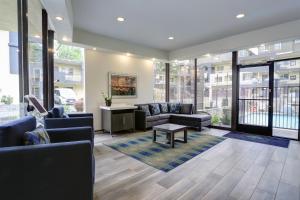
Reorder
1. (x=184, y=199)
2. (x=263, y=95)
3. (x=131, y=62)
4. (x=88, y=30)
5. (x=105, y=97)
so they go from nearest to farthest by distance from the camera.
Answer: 1. (x=184, y=199)
2. (x=88, y=30)
3. (x=263, y=95)
4. (x=105, y=97)
5. (x=131, y=62)

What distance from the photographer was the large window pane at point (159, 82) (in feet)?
22.2

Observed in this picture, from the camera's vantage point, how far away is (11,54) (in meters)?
2.06

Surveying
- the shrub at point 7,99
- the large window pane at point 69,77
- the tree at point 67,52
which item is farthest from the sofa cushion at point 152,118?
the shrub at point 7,99

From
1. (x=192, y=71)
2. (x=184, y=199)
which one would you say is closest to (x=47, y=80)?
(x=184, y=199)

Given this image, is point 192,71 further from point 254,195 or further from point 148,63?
point 254,195

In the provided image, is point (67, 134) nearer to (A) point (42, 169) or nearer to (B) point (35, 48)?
(A) point (42, 169)

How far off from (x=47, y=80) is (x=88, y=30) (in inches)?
68.4

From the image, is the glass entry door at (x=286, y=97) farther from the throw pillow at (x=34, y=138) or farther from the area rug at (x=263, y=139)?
the throw pillow at (x=34, y=138)

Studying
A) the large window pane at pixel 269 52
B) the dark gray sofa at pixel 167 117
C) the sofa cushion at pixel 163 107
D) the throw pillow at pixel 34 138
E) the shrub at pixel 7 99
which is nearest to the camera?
the throw pillow at pixel 34 138

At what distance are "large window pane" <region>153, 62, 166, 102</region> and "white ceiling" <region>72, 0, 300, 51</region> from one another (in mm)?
2003

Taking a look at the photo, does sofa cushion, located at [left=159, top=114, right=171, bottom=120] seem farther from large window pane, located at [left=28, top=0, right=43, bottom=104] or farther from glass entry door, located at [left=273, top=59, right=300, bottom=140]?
large window pane, located at [left=28, top=0, right=43, bottom=104]

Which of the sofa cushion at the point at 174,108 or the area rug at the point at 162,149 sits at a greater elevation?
the sofa cushion at the point at 174,108

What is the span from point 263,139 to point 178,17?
362 cm

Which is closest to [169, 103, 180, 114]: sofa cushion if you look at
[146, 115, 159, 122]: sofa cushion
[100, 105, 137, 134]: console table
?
[146, 115, 159, 122]: sofa cushion
